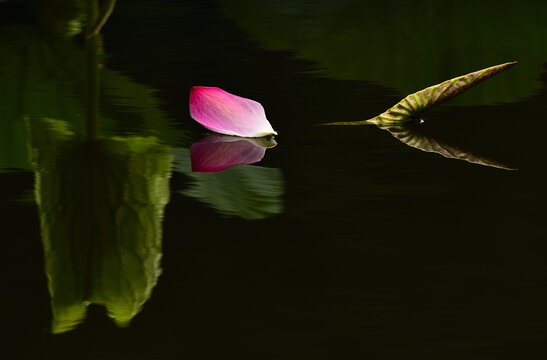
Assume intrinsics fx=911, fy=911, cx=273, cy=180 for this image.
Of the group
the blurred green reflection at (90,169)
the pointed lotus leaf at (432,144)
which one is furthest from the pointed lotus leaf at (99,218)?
the pointed lotus leaf at (432,144)

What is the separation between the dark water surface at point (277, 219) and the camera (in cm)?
→ 34

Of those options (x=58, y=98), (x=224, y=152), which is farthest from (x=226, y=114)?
(x=58, y=98)

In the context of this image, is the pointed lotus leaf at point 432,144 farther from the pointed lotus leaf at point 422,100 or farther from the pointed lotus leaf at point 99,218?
the pointed lotus leaf at point 99,218

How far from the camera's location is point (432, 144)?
2.05ft

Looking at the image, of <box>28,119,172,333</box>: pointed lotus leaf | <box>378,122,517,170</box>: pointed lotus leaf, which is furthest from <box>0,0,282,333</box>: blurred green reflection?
<box>378,122,517,170</box>: pointed lotus leaf

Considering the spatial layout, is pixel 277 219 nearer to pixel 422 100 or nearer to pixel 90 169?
pixel 90 169

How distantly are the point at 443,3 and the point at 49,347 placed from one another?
106 centimetres

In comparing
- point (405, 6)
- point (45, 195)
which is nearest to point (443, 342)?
point (45, 195)

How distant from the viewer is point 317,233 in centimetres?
45

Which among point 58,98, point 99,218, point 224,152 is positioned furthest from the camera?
point 58,98

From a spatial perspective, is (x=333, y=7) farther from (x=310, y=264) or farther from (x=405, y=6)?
(x=310, y=264)

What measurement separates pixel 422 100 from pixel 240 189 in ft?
0.73

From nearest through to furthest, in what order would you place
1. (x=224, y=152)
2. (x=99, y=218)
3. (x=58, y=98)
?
(x=99, y=218)
(x=224, y=152)
(x=58, y=98)

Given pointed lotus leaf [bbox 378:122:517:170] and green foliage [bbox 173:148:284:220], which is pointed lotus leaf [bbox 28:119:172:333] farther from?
pointed lotus leaf [bbox 378:122:517:170]
